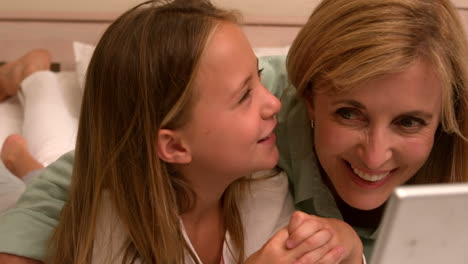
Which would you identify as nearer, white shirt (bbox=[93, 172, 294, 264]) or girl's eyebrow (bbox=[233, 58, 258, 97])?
girl's eyebrow (bbox=[233, 58, 258, 97])

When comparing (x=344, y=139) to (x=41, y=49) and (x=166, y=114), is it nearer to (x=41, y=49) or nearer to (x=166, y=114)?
(x=166, y=114)

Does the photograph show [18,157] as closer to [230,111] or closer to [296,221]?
[230,111]

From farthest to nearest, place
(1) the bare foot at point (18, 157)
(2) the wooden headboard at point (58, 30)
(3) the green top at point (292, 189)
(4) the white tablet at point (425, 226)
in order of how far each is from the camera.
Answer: (2) the wooden headboard at point (58, 30) < (1) the bare foot at point (18, 157) < (3) the green top at point (292, 189) < (4) the white tablet at point (425, 226)

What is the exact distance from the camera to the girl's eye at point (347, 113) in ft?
3.32

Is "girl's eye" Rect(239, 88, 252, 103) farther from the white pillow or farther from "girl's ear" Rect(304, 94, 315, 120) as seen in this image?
the white pillow

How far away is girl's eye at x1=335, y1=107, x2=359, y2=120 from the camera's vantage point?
1013 mm

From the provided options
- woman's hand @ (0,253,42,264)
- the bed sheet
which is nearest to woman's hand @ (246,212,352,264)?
woman's hand @ (0,253,42,264)

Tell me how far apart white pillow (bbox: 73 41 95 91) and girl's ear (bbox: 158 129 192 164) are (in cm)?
91

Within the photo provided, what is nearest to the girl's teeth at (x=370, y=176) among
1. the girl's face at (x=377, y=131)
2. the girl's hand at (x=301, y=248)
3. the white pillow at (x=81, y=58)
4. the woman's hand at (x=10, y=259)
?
the girl's face at (x=377, y=131)

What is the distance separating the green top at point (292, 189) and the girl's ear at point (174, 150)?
32cm

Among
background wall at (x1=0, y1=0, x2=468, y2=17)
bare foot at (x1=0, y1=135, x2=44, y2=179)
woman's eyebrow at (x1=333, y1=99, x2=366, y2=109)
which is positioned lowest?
bare foot at (x1=0, y1=135, x2=44, y2=179)

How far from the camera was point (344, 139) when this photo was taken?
1027 millimetres

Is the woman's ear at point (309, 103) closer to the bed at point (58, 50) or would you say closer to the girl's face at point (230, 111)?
the girl's face at point (230, 111)

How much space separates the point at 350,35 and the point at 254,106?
215 mm
